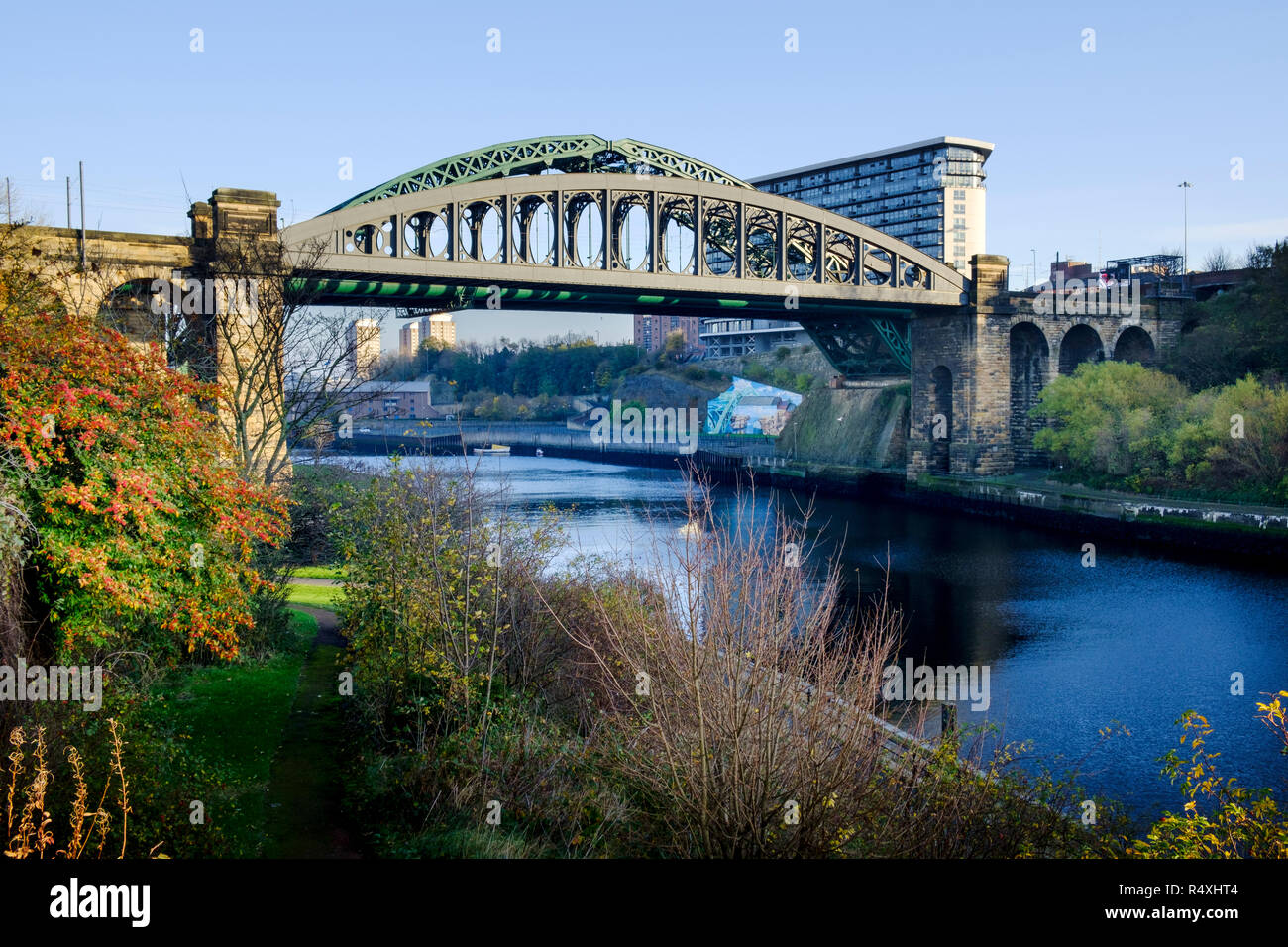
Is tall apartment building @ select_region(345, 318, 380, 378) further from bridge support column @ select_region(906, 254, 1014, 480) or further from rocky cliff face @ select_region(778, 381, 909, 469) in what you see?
rocky cliff face @ select_region(778, 381, 909, 469)

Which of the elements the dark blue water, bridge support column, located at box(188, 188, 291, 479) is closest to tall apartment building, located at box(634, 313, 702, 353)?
the dark blue water

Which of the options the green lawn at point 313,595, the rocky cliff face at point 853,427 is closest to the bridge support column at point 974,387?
the rocky cliff face at point 853,427

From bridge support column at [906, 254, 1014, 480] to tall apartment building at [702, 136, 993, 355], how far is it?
208ft

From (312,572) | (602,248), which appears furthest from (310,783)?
(602,248)

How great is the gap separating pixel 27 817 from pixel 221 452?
11184mm

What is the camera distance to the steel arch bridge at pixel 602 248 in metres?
35.9

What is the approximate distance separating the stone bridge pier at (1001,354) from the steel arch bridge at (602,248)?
1.60 metres

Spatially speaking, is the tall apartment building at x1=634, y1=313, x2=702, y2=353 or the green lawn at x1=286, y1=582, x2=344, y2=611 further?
the tall apartment building at x1=634, y1=313, x2=702, y2=353

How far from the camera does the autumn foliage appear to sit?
880 cm

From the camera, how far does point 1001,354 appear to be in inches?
1976

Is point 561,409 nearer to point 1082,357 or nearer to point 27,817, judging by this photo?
point 1082,357

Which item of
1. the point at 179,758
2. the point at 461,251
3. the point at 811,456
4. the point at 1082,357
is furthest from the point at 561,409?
the point at 179,758

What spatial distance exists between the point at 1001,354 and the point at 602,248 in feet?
68.7

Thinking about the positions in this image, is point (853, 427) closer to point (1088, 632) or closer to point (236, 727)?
point (1088, 632)
